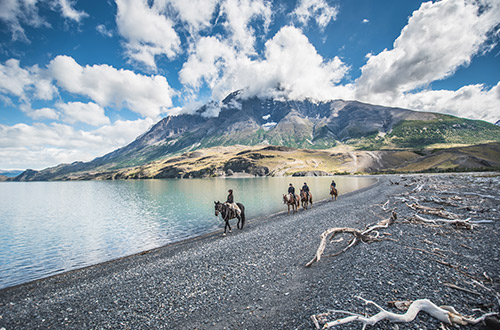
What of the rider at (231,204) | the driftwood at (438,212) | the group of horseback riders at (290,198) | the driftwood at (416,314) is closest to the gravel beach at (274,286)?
the driftwood at (416,314)

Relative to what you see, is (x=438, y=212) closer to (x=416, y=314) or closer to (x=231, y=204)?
(x=416, y=314)

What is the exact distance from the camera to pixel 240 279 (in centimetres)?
1160

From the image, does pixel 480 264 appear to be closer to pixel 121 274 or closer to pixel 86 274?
pixel 121 274

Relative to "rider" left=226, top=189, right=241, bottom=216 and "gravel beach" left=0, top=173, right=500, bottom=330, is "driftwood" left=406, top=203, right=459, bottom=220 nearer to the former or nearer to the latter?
"gravel beach" left=0, top=173, right=500, bottom=330

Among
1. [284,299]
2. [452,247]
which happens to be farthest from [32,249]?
[452,247]

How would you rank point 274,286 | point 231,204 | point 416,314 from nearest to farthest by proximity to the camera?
point 416,314 → point 274,286 → point 231,204

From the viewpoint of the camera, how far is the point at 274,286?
10.3 metres

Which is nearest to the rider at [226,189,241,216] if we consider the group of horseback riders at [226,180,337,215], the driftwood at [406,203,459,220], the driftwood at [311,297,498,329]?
the group of horseback riders at [226,180,337,215]

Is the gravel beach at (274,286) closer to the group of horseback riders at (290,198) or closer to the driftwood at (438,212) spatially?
the driftwood at (438,212)

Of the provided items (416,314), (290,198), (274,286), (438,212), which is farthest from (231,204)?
(438,212)

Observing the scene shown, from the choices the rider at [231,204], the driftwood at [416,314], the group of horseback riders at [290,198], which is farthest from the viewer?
the group of horseback riders at [290,198]

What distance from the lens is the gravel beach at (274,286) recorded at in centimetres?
754

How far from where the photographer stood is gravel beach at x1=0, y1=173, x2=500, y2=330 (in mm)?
7535

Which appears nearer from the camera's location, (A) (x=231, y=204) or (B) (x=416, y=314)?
(B) (x=416, y=314)
